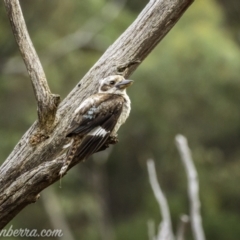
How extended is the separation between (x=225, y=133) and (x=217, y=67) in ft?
5.61

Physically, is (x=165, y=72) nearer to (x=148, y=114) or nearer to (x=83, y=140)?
(x=148, y=114)

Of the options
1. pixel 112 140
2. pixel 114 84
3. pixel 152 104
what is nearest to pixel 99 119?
pixel 112 140

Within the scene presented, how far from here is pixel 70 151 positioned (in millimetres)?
3229

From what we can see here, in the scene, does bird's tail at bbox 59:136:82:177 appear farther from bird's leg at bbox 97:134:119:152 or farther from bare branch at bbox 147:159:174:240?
bare branch at bbox 147:159:174:240

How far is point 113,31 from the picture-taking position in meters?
13.2

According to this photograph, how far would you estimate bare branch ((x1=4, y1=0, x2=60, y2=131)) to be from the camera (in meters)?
3.41

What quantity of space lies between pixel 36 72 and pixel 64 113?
0.89 feet

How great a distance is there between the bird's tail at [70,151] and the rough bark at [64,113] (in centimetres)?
4

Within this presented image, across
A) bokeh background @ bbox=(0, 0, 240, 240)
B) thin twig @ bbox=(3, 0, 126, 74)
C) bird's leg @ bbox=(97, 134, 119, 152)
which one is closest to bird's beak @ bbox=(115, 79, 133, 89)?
bird's leg @ bbox=(97, 134, 119, 152)

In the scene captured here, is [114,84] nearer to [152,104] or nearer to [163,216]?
[163,216]

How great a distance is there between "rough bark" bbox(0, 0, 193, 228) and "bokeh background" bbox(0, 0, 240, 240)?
8201 mm

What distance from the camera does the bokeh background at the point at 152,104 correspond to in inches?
480

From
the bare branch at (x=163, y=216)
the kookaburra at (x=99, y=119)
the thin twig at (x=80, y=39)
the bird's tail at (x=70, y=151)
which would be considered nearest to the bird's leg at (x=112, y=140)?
the kookaburra at (x=99, y=119)

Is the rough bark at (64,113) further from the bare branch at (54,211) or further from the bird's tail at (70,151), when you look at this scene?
the bare branch at (54,211)
